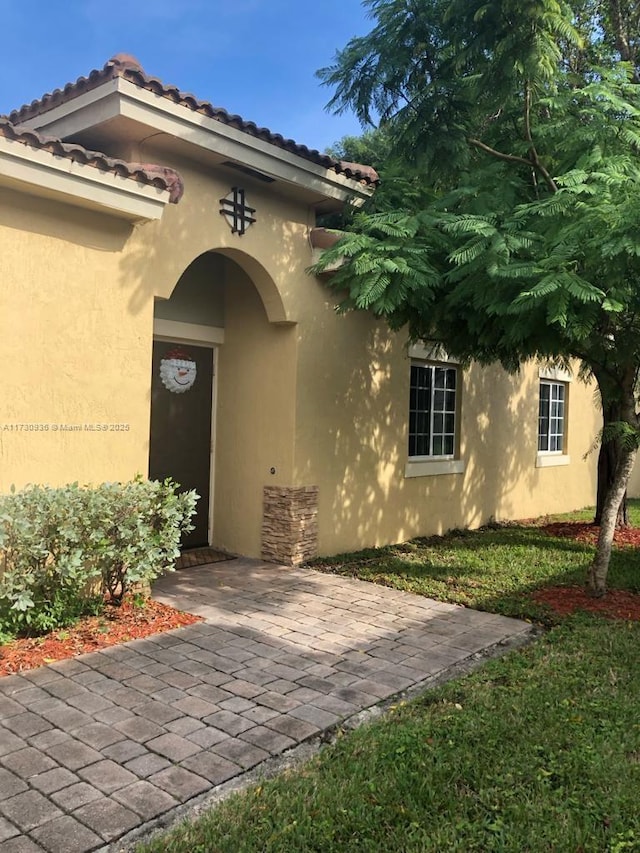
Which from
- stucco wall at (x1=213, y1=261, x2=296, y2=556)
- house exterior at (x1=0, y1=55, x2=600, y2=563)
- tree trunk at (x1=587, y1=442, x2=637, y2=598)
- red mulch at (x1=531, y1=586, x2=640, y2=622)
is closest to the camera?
house exterior at (x1=0, y1=55, x2=600, y2=563)

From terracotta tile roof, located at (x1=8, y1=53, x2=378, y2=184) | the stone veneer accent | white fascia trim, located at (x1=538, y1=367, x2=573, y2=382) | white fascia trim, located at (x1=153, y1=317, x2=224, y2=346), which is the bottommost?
the stone veneer accent

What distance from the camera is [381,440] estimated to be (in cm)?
984

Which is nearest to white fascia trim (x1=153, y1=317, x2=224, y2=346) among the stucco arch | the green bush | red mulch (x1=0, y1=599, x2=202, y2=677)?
the stucco arch

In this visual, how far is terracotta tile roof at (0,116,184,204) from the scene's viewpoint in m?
5.47

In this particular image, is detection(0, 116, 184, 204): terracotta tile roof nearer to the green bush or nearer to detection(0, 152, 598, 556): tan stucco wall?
detection(0, 152, 598, 556): tan stucco wall

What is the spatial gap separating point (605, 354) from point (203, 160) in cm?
472

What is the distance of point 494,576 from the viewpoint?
27.2 feet

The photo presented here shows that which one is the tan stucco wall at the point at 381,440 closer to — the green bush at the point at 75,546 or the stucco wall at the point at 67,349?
the stucco wall at the point at 67,349

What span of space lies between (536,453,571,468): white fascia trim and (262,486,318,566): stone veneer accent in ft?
21.6

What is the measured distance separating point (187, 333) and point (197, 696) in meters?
5.24

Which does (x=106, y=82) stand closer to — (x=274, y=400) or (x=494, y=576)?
(x=274, y=400)

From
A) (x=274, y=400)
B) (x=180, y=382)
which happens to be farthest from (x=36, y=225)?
(x=274, y=400)

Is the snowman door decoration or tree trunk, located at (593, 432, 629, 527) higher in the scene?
the snowman door decoration

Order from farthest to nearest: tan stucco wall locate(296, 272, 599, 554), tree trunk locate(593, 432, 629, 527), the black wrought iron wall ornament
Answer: tree trunk locate(593, 432, 629, 527), tan stucco wall locate(296, 272, 599, 554), the black wrought iron wall ornament
